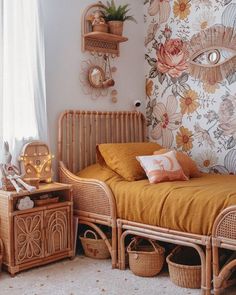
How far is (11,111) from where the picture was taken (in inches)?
120

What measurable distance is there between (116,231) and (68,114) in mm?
1092

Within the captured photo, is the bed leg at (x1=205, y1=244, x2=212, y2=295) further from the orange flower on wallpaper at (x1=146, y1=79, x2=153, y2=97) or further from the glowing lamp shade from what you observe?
the orange flower on wallpaper at (x1=146, y1=79, x2=153, y2=97)

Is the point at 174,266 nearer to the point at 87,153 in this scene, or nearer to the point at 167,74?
the point at 87,153

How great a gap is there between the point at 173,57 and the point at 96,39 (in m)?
0.76

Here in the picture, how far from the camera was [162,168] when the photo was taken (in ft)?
9.79

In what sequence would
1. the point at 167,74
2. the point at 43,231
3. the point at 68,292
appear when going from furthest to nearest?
1. the point at 167,74
2. the point at 43,231
3. the point at 68,292

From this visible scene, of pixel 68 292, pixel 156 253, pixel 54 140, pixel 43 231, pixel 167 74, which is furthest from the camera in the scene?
pixel 167 74

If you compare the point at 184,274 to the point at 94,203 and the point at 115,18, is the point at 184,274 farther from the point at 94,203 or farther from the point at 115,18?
the point at 115,18

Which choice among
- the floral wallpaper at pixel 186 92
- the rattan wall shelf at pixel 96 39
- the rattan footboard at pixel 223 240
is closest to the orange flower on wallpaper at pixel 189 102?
the floral wallpaper at pixel 186 92

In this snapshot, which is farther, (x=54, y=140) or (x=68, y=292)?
(x=54, y=140)

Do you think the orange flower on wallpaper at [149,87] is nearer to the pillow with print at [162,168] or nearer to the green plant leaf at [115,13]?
the green plant leaf at [115,13]

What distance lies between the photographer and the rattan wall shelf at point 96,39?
357 cm

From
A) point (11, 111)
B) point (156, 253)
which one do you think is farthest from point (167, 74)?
point (156, 253)

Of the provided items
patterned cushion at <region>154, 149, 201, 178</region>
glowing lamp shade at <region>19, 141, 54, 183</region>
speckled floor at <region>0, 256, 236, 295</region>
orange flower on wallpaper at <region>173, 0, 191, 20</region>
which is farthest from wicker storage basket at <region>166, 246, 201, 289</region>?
orange flower on wallpaper at <region>173, 0, 191, 20</region>
